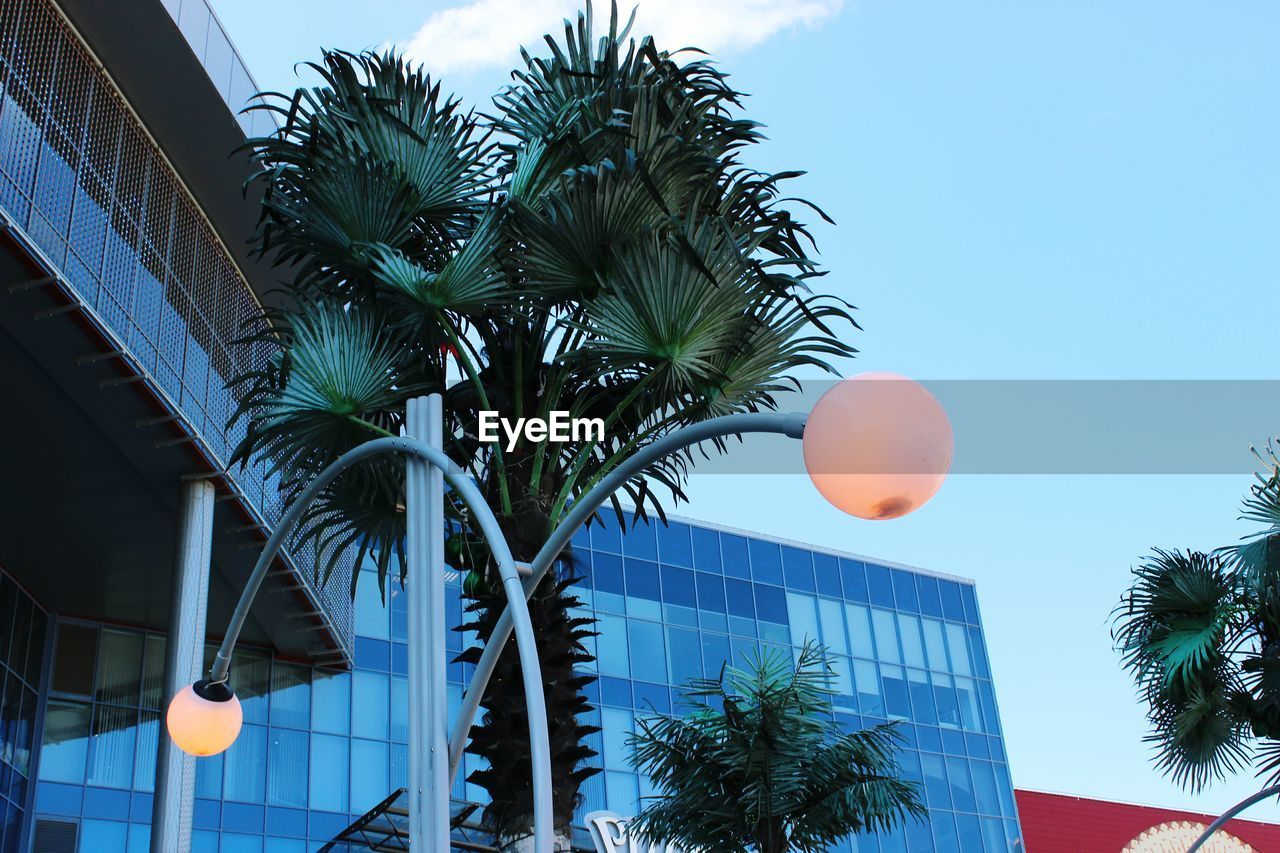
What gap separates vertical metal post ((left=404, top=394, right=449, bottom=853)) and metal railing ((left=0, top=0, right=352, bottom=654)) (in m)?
8.35

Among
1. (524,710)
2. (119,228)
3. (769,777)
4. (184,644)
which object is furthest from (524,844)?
(119,228)

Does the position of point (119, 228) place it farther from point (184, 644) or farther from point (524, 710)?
point (524, 710)

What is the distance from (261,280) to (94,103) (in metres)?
5.62

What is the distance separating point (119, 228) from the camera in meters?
16.6

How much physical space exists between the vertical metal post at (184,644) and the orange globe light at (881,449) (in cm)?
1410

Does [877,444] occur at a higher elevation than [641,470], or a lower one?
lower

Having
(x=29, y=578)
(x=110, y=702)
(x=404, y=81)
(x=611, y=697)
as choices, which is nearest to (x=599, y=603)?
(x=611, y=697)

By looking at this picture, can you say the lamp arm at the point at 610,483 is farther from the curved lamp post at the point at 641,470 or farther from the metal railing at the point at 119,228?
the metal railing at the point at 119,228

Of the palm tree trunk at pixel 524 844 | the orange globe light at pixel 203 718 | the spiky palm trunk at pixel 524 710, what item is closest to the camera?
the orange globe light at pixel 203 718

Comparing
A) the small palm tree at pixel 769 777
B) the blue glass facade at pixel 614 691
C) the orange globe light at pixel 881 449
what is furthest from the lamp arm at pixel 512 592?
the blue glass facade at pixel 614 691

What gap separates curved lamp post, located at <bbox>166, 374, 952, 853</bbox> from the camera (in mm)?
4078

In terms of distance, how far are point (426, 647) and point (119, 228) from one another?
464 inches

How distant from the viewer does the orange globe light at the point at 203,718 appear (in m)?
7.32

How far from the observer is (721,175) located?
926 centimetres
